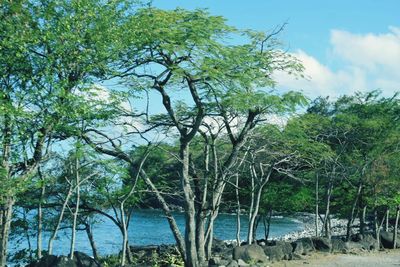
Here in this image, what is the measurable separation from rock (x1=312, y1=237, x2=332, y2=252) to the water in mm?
9905

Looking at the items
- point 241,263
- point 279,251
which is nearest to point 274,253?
point 279,251

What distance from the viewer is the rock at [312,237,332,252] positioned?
947 inches

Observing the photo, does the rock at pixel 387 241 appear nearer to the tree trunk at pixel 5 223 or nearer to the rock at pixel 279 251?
the rock at pixel 279 251

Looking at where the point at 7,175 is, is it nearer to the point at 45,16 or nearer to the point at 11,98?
the point at 11,98

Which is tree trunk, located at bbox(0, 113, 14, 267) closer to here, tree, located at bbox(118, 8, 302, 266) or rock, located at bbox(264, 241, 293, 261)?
tree, located at bbox(118, 8, 302, 266)

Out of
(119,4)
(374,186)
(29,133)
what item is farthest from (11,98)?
(374,186)

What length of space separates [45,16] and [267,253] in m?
12.3

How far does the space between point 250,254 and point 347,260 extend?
15.6 feet

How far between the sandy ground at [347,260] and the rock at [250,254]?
485 mm

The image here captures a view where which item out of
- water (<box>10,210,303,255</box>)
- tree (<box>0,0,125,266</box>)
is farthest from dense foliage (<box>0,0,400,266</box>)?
water (<box>10,210,303,255</box>)

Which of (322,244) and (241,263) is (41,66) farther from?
(322,244)

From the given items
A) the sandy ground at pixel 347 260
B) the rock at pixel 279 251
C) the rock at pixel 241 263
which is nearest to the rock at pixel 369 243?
the sandy ground at pixel 347 260

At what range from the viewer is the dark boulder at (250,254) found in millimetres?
18906

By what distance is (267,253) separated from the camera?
20188 millimetres
